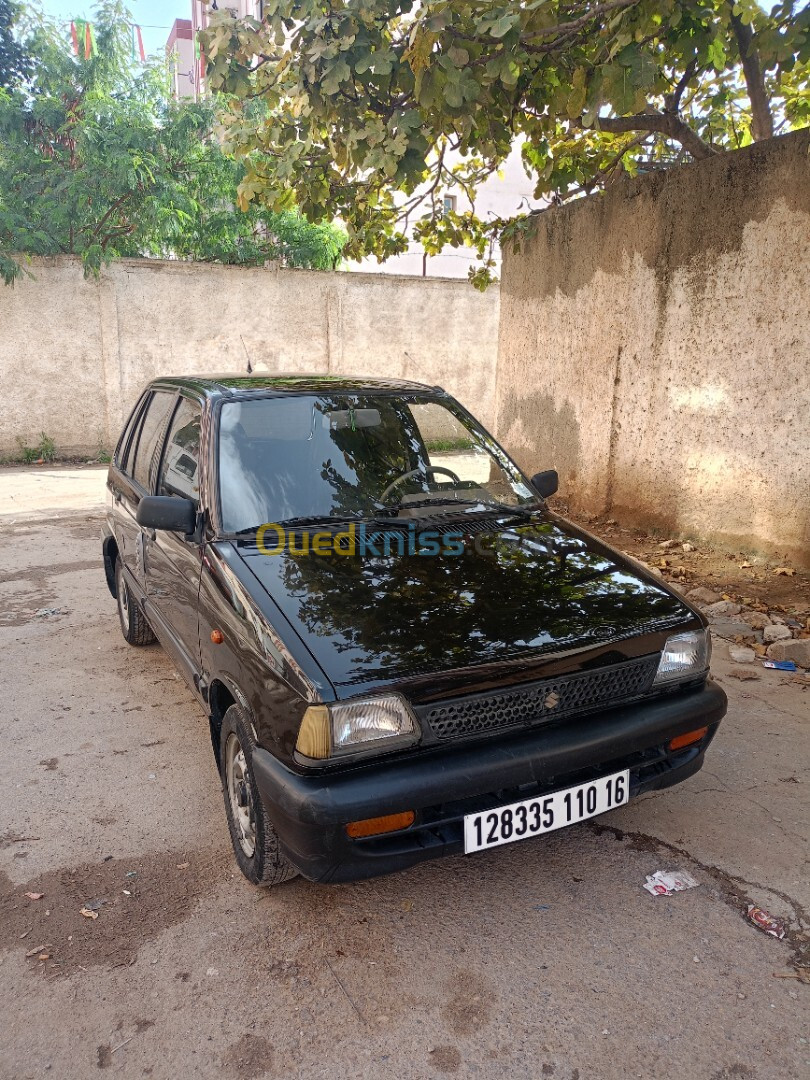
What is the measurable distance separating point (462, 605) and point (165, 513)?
1179 mm

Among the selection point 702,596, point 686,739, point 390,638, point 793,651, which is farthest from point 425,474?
point 702,596

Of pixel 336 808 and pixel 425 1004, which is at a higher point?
pixel 336 808

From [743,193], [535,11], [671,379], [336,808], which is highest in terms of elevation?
[535,11]

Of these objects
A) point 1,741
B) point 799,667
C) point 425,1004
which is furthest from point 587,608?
point 1,741

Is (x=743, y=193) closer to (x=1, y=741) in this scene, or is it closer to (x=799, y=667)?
(x=799, y=667)

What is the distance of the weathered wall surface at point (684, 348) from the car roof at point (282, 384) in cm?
301

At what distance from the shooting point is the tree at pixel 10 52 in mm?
11102

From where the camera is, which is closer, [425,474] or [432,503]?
[432,503]

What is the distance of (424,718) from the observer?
212 centimetres

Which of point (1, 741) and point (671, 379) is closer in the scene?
point (1, 741)

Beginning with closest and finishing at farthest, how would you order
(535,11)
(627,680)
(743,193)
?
(627,680), (535,11), (743,193)

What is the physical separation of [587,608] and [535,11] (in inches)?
126

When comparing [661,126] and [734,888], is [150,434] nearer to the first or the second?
[734,888]

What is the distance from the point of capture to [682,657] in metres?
2.57
